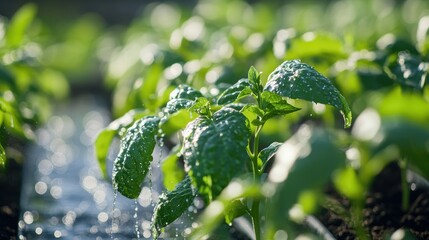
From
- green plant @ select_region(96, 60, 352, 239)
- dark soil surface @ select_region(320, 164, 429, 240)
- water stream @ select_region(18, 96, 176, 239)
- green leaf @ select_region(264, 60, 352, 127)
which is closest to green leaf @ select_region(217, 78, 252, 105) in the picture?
green plant @ select_region(96, 60, 352, 239)

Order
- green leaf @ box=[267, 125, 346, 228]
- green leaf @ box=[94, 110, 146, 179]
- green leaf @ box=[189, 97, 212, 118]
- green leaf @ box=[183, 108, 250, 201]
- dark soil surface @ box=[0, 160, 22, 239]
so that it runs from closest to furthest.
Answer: green leaf @ box=[267, 125, 346, 228], green leaf @ box=[183, 108, 250, 201], green leaf @ box=[189, 97, 212, 118], green leaf @ box=[94, 110, 146, 179], dark soil surface @ box=[0, 160, 22, 239]

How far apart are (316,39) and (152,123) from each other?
0.93m

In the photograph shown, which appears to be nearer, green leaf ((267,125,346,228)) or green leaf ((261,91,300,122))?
green leaf ((267,125,346,228))

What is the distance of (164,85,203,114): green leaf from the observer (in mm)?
1709

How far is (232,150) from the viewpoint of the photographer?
4.68 feet

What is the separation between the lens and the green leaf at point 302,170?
3.73ft

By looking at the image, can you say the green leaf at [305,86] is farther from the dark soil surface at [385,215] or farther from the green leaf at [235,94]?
the dark soil surface at [385,215]

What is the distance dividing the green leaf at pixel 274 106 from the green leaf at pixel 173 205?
10.5 inches

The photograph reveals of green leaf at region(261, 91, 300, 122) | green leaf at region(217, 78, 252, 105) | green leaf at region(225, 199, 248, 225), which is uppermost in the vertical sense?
green leaf at region(261, 91, 300, 122)

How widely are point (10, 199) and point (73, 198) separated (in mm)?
292

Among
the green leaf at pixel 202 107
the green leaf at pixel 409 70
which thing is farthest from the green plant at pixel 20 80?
the green leaf at pixel 409 70

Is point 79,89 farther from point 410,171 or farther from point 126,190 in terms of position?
point 126,190

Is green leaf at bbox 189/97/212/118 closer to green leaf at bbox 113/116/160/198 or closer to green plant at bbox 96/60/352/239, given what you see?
green plant at bbox 96/60/352/239

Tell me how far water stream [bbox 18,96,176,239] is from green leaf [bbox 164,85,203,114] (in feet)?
0.92
